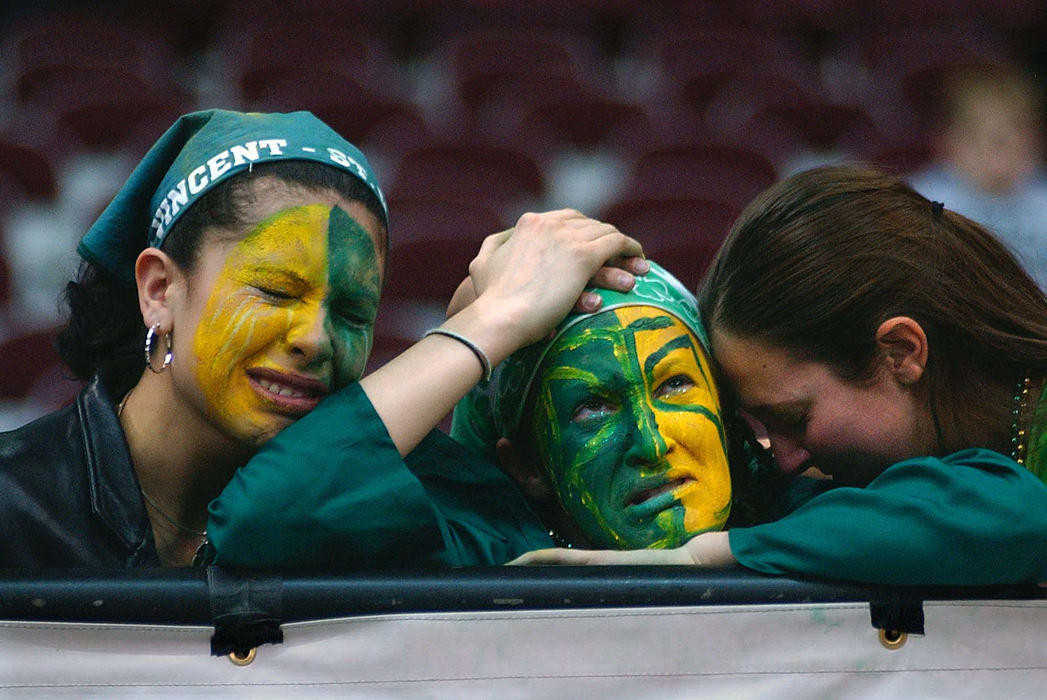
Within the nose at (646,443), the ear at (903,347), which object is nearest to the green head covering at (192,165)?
the nose at (646,443)

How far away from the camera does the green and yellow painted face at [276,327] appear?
4.96 ft

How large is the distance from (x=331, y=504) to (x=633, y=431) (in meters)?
0.40

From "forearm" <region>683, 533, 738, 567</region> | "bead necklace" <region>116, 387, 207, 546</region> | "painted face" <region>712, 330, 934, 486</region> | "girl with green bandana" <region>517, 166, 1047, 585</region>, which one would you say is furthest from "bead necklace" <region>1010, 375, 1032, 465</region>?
"bead necklace" <region>116, 387, 207, 546</region>

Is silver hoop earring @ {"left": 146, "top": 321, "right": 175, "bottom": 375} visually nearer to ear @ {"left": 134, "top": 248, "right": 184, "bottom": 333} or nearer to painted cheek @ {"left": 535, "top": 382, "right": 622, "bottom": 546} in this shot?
ear @ {"left": 134, "top": 248, "right": 184, "bottom": 333}

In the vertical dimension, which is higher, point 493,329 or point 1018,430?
point 493,329

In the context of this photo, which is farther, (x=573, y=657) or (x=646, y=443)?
(x=646, y=443)

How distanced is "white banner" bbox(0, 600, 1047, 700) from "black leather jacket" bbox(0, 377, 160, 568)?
0.26 metres

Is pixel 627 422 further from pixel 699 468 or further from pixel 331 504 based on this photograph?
pixel 331 504

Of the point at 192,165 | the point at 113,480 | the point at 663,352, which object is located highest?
the point at 192,165

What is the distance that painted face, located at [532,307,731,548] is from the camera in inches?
60.9

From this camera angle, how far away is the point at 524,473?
1.80 metres

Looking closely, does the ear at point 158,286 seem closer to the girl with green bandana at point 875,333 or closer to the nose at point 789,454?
the girl with green bandana at point 875,333

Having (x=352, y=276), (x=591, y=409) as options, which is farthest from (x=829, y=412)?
(x=352, y=276)

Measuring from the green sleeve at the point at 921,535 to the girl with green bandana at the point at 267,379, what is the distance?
41 cm
